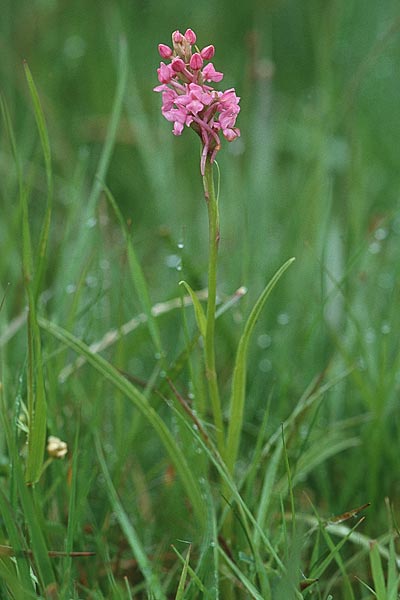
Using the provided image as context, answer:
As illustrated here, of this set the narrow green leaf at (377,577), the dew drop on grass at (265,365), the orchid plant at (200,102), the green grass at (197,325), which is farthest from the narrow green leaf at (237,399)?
the dew drop on grass at (265,365)

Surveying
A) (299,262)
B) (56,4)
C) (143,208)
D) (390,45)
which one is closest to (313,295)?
(299,262)

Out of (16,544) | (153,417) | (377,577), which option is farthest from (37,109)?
(377,577)

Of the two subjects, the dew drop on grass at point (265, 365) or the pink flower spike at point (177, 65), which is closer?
the pink flower spike at point (177, 65)

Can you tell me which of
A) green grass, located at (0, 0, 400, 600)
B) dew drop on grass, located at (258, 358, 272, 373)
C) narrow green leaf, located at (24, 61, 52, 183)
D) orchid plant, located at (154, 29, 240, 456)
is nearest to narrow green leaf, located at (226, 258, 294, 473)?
green grass, located at (0, 0, 400, 600)

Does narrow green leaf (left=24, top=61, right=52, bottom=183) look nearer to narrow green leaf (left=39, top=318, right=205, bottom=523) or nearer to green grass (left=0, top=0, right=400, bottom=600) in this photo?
green grass (left=0, top=0, right=400, bottom=600)

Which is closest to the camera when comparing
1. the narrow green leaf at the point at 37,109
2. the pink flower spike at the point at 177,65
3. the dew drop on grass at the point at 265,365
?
the pink flower spike at the point at 177,65

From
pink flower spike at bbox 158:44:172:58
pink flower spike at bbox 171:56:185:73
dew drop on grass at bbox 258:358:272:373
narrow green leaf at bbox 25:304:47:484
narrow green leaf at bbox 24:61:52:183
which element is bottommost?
dew drop on grass at bbox 258:358:272:373

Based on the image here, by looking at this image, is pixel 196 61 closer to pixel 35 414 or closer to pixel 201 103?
pixel 201 103

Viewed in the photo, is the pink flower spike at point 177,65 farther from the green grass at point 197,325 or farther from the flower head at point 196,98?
the green grass at point 197,325
